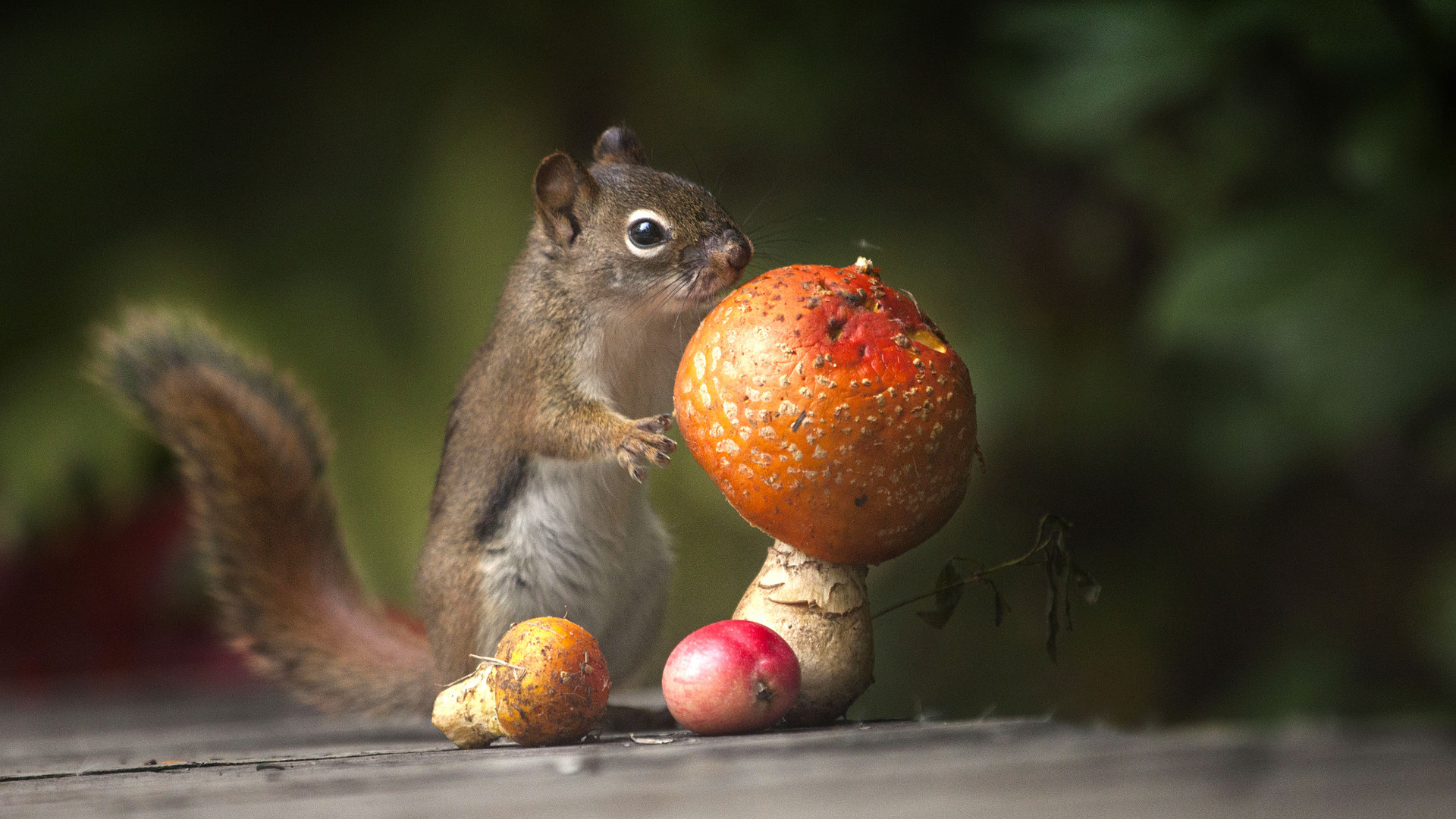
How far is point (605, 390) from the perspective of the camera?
117 centimetres

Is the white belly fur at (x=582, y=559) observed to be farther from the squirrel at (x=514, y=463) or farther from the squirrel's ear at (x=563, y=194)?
the squirrel's ear at (x=563, y=194)

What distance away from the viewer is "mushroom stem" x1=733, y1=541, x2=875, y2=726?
3.05ft

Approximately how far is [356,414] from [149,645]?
51 cm

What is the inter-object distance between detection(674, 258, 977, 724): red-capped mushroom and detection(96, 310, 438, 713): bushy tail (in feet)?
1.72

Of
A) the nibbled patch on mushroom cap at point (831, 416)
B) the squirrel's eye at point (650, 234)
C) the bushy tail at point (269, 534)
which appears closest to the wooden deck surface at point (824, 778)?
the nibbled patch on mushroom cap at point (831, 416)

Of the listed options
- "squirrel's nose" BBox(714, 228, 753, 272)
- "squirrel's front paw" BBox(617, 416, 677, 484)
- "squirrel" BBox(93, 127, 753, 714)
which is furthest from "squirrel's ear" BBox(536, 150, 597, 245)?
"squirrel's front paw" BBox(617, 416, 677, 484)

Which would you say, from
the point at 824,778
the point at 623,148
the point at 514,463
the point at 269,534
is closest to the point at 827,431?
the point at 824,778

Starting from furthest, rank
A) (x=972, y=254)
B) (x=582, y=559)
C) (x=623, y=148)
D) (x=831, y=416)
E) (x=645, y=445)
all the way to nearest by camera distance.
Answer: (x=972, y=254) < (x=623, y=148) < (x=582, y=559) < (x=645, y=445) < (x=831, y=416)

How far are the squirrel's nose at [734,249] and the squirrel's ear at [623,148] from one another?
18 centimetres

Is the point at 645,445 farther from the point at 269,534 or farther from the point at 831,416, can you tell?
the point at 269,534

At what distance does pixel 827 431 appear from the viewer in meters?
0.85

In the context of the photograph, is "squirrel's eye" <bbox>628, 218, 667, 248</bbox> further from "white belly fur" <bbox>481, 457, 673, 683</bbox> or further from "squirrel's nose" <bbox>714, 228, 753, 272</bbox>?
"white belly fur" <bbox>481, 457, 673, 683</bbox>

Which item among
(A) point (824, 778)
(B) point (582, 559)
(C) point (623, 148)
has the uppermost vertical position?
(C) point (623, 148)

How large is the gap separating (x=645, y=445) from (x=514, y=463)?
0.18 meters
